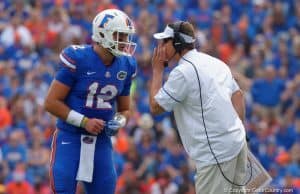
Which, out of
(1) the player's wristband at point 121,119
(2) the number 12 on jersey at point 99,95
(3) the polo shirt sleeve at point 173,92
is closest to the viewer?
(3) the polo shirt sleeve at point 173,92

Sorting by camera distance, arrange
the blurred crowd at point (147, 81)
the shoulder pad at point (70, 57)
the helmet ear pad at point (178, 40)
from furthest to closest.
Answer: the blurred crowd at point (147, 81) → the shoulder pad at point (70, 57) → the helmet ear pad at point (178, 40)

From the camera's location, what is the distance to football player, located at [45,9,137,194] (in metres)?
8.00

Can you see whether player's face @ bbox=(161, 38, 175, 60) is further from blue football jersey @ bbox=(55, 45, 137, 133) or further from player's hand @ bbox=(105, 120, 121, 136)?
player's hand @ bbox=(105, 120, 121, 136)

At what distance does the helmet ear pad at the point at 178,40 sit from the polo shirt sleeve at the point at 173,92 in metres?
0.22

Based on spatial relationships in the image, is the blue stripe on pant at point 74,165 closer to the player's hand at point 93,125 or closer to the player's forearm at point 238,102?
the player's hand at point 93,125

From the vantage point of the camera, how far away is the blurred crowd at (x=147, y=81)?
13250 millimetres

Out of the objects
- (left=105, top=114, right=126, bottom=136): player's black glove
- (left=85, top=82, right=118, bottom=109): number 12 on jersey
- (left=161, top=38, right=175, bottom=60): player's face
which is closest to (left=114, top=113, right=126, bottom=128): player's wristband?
(left=105, top=114, right=126, bottom=136): player's black glove

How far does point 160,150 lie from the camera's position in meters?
14.1

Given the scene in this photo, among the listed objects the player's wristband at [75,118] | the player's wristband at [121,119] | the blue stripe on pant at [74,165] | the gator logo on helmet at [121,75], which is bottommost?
the blue stripe on pant at [74,165]

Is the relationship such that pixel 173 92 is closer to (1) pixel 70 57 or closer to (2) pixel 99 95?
(2) pixel 99 95

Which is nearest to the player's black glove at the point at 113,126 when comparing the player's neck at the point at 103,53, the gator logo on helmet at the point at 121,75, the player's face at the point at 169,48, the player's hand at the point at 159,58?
the gator logo on helmet at the point at 121,75

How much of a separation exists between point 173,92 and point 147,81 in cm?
801

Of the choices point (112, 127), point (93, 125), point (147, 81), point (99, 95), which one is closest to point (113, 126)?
point (112, 127)

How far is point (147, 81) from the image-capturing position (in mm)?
15688
